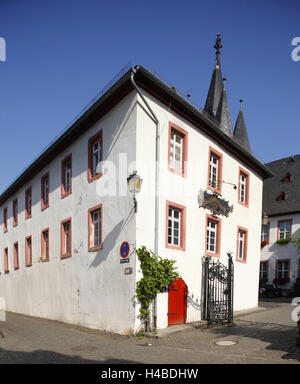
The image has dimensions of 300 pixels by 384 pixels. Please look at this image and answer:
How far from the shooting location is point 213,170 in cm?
1557

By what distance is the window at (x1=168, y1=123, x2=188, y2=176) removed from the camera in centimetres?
1300

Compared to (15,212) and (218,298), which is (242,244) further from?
(15,212)

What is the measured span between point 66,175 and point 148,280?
306 inches

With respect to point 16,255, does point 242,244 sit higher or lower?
higher

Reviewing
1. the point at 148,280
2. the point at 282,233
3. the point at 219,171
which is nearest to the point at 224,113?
the point at 282,233

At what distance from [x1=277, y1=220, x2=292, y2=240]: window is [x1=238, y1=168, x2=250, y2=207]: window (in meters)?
13.4

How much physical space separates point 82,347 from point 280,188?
27.7 m

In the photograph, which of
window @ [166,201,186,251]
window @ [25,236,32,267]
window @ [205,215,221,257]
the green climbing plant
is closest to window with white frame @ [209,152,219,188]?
window @ [205,215,221,257]

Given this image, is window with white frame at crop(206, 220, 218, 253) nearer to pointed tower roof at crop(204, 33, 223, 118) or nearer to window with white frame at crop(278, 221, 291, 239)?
window with white frame at crop(278, 221, 291, 239)

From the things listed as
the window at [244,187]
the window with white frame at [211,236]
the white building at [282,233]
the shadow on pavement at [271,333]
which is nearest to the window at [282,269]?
the white building at [282,233]

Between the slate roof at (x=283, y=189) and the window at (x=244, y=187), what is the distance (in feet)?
39.9
